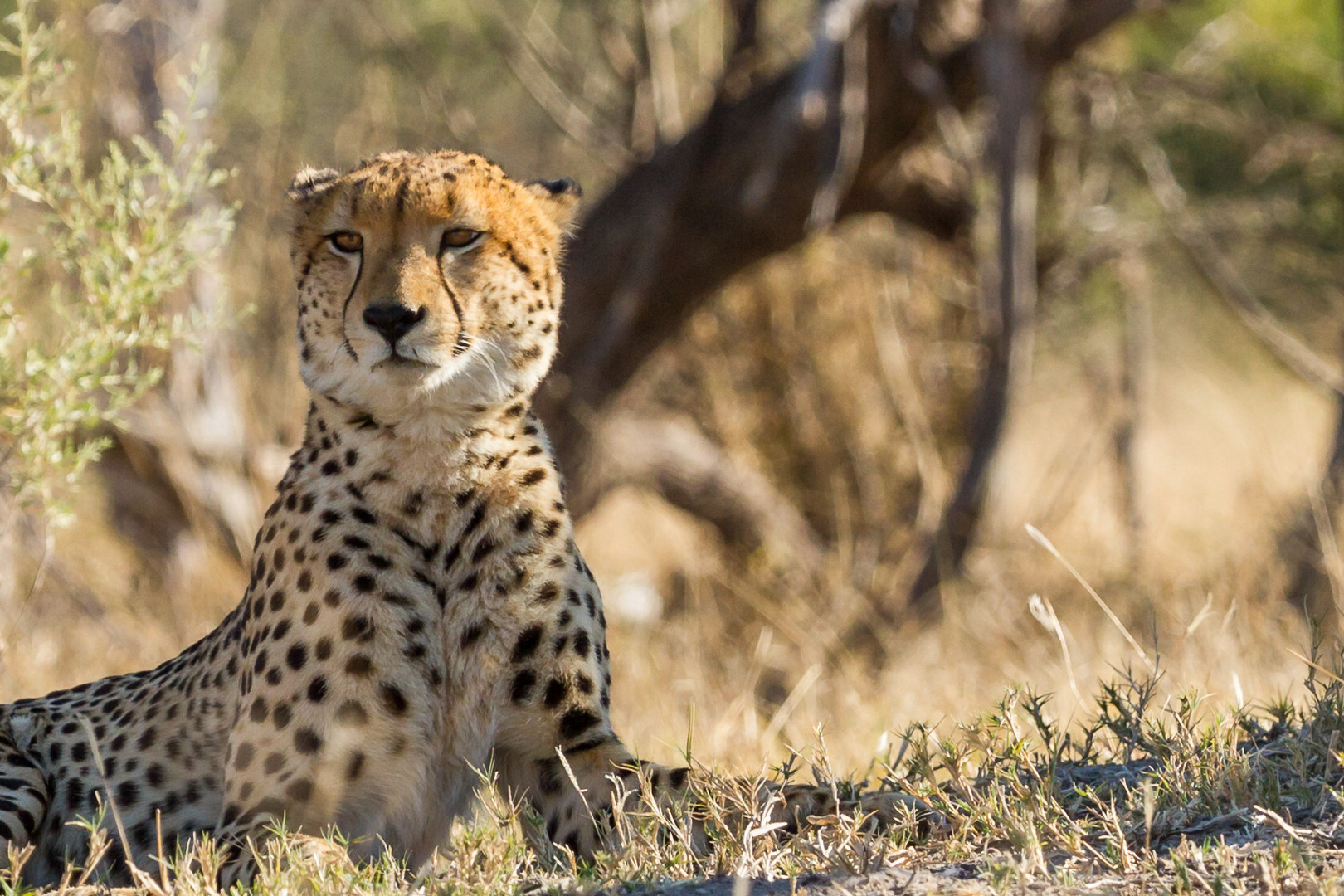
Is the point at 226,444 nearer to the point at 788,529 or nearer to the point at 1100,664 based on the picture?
the point at 788,529

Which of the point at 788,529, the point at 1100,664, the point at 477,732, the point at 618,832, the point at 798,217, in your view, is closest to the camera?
the point at 618,832

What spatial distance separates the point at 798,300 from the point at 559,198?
381 centimetres

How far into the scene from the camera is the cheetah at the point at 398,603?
2.53 m

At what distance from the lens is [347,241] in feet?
8.88

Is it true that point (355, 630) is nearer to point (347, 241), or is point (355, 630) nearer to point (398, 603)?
point (398, 603)

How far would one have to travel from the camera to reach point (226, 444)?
5750 millimetres

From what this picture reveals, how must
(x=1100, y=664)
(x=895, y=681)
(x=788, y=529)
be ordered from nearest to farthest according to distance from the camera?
1. (x=1100, y=664)
2. (x=895, y=681)
3. (x=788, y=529)

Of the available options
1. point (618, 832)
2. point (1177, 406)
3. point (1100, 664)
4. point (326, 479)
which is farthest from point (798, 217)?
point (1177, 406)

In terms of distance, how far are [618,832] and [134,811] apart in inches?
37.0

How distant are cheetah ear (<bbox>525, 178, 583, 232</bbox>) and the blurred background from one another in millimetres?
1614

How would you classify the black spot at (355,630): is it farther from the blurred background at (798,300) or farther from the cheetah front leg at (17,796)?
the blurred background at (798,300)

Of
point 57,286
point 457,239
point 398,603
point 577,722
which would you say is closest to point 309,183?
point 457,239

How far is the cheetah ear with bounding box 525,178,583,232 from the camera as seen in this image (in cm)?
301

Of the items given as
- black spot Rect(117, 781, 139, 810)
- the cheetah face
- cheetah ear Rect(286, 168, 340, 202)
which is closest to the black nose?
the cheetah face
